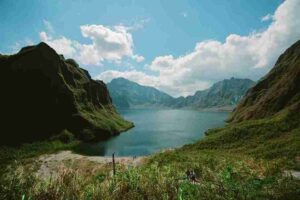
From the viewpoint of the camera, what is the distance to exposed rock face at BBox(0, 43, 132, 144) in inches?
4163

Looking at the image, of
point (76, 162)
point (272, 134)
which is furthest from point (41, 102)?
point (272, 134)

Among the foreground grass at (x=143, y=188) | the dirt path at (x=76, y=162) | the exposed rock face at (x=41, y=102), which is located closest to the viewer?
the foreground grass at (x=143, y=188)

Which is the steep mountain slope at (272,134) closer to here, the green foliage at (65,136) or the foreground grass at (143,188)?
the foreground grass at (143,188)

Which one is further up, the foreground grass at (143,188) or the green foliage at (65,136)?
the foreground grass at (143,188)

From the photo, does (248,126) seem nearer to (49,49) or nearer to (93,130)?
(93,130)

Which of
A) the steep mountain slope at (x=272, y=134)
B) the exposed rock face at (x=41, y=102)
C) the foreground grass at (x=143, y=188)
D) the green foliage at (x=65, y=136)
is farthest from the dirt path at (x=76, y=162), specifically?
the foreground grass at (x=143, y=188)

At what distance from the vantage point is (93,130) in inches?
4717

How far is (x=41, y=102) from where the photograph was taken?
119 metres

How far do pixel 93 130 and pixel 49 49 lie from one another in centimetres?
4745

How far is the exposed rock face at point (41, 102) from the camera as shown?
105750 millimetres

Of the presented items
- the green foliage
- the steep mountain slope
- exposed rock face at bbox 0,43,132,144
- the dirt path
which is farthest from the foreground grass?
the green foliage

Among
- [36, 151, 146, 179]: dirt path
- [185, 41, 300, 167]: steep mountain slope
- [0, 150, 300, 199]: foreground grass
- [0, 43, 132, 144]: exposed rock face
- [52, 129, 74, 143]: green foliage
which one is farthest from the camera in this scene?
[0, 43, 132, 144]: exposed rock face

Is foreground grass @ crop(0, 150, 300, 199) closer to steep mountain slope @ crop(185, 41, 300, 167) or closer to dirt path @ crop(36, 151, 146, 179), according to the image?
steep mountain slope @ crop(185, 41, 300, 167)

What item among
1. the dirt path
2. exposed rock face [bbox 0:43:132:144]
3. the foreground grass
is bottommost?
the dirt path
